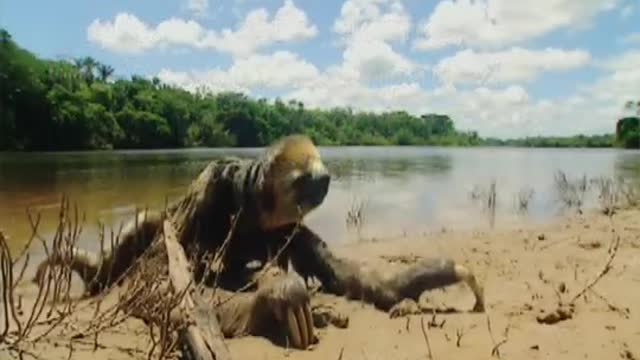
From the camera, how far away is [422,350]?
452cm

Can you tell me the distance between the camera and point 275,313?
15.0 ft

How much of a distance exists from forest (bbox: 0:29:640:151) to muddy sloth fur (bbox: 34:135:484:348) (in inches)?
837

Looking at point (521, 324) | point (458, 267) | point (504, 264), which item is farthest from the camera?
point (504, 264)

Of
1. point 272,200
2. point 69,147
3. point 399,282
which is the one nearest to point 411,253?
point 399,282

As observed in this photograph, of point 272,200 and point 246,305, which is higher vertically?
point 272,200

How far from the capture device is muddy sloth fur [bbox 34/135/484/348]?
15.6ft

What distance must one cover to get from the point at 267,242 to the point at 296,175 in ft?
2.68

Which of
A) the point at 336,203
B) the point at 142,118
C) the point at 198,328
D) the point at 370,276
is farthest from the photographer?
the point at 142,118

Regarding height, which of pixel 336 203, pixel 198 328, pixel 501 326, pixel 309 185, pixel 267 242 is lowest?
pixel 336 203

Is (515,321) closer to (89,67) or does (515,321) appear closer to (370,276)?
(370,276)

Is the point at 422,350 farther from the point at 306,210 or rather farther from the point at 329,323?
the point at 306,210

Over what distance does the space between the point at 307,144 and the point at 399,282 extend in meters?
1.34

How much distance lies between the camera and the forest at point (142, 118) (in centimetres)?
6400

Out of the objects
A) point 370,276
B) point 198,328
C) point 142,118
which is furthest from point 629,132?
point 198,328
